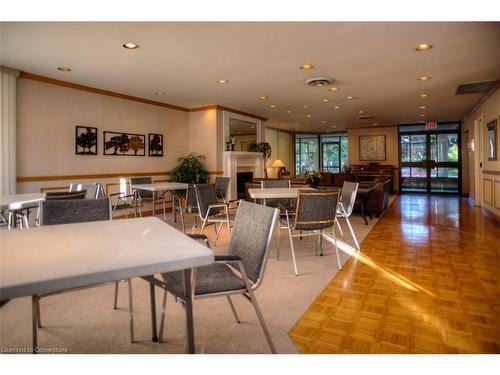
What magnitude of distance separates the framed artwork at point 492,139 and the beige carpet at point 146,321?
5282mm

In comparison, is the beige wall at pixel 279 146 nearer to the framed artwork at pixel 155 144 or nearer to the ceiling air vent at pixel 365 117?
the ceiling air vent at pixel 365 117

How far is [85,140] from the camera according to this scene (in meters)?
5.90

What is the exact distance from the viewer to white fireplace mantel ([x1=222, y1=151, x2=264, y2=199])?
26.0 ft

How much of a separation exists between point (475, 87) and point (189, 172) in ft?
19.4

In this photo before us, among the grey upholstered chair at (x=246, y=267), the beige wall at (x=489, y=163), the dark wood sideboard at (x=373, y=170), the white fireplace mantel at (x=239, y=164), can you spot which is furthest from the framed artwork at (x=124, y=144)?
the dark wood sideboard at (x=373, y=170)

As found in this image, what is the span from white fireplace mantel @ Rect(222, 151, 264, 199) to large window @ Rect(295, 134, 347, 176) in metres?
5.67

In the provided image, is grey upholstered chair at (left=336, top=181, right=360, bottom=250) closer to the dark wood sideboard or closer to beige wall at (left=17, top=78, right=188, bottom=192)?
beige wall at (left=17, top=78, right=188, bottom=192)

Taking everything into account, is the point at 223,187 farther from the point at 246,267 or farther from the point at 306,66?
the point at 246,267

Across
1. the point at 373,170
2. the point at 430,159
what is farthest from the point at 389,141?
the point at 430,159

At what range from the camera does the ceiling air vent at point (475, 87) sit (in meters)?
5.70

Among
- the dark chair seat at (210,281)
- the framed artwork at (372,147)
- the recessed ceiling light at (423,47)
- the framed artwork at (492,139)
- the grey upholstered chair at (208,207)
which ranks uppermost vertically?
the recessed ceiling light at (423,47)

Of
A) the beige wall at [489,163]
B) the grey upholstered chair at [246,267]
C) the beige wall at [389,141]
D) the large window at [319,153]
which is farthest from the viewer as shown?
the large window at [319,153]
